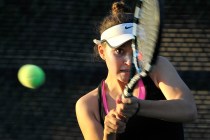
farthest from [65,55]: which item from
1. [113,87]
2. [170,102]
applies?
[170,102]

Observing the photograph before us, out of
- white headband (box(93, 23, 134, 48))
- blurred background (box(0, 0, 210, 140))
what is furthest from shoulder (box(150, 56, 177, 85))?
blurred background (box(0, 0, 210, 140))

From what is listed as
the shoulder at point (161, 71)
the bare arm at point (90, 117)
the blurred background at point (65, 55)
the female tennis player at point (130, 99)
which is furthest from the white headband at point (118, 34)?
the blurred background at point (65, 55)

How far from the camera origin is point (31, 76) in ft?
14.0

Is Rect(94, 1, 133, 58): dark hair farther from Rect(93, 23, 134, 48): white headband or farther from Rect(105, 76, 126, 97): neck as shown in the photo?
Rect(105, 76, 126, 97): neck

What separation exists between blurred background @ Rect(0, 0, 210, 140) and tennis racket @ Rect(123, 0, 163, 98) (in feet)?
6.59

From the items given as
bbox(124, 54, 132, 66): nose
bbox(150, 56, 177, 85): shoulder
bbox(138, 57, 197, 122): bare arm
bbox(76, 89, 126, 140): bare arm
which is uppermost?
bbox(124, 54, 132, 66): nose

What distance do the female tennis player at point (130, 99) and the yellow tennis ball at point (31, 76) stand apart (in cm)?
148

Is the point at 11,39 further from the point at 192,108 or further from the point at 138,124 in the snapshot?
the point at 192,108

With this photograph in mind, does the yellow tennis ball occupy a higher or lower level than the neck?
lower

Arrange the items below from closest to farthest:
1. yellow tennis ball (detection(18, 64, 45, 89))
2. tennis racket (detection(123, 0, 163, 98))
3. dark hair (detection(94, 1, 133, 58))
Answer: tennis racket (detection(123, 0, 163, 98)) < dark hair (detection(94, 1, 133, 58)) < yellow tennis ball (detection(18, 64, 45, 89))

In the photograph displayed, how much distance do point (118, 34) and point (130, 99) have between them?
57 centimetres

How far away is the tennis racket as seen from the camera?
82.7 inches

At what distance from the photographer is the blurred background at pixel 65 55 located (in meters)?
4.32

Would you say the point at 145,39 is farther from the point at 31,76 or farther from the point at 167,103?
→ the point at 31,76
